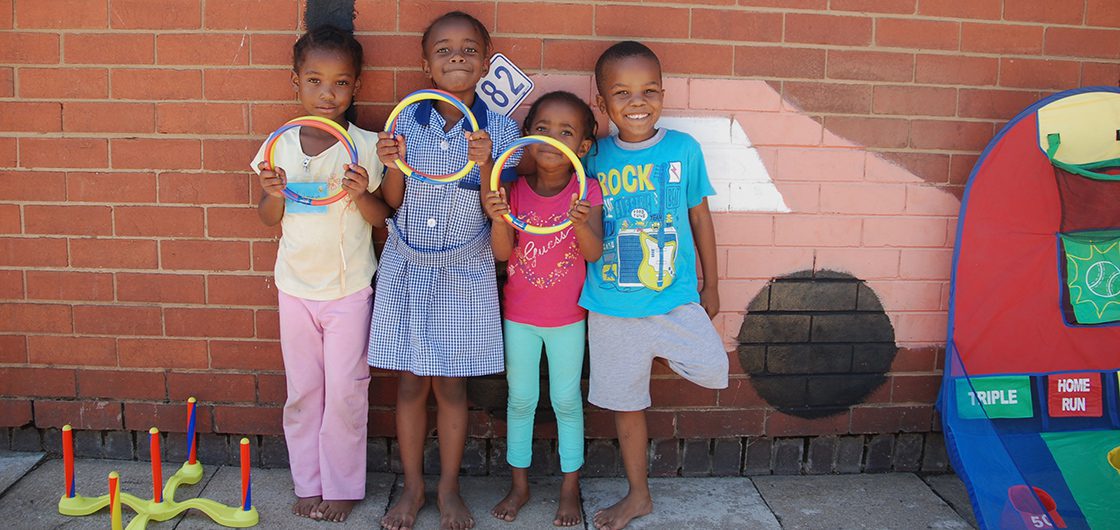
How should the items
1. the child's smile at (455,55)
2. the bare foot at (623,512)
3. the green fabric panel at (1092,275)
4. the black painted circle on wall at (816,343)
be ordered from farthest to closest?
the black painted circle on wall at (816,343) → the green fabric panel at (1092,275) → the bare foot at (623,512) → the child's smile at (455,55)

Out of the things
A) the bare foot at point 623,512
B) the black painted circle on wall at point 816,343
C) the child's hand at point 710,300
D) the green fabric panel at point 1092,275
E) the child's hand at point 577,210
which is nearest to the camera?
the child's hand at point 577,210

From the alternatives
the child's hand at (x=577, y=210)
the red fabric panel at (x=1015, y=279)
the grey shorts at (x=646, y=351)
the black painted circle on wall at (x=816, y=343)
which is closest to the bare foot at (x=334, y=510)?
the grey shorts at (x=646, y=351)

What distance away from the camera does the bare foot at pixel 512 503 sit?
11.2ft

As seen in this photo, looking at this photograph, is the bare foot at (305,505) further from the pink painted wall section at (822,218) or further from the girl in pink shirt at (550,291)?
the pink painted wall section at (822,218)

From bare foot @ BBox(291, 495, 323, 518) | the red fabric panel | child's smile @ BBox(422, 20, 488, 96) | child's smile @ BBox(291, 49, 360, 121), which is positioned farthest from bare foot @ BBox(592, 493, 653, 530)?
child's smile @ BBox(291, 49, 360, 121)

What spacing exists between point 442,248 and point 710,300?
107 cm

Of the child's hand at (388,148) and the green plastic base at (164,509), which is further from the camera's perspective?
the green plastic base at (164,509)

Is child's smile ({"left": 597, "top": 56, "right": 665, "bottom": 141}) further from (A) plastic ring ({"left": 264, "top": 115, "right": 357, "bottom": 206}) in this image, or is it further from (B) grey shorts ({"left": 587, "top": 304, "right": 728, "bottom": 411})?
(A) plastic ring ({"left": 264, "top": 115, "right": 357, "bottom": 206})

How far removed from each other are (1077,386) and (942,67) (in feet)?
4.66

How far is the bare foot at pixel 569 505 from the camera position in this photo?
11.1ft

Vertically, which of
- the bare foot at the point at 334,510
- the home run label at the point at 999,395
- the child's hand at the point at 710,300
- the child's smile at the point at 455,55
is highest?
the child's smile at the point at 455,55

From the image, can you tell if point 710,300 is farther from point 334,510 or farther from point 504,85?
point 334,510

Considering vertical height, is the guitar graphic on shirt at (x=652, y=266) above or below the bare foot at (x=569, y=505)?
above

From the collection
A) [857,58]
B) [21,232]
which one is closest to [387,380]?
[21,232]
